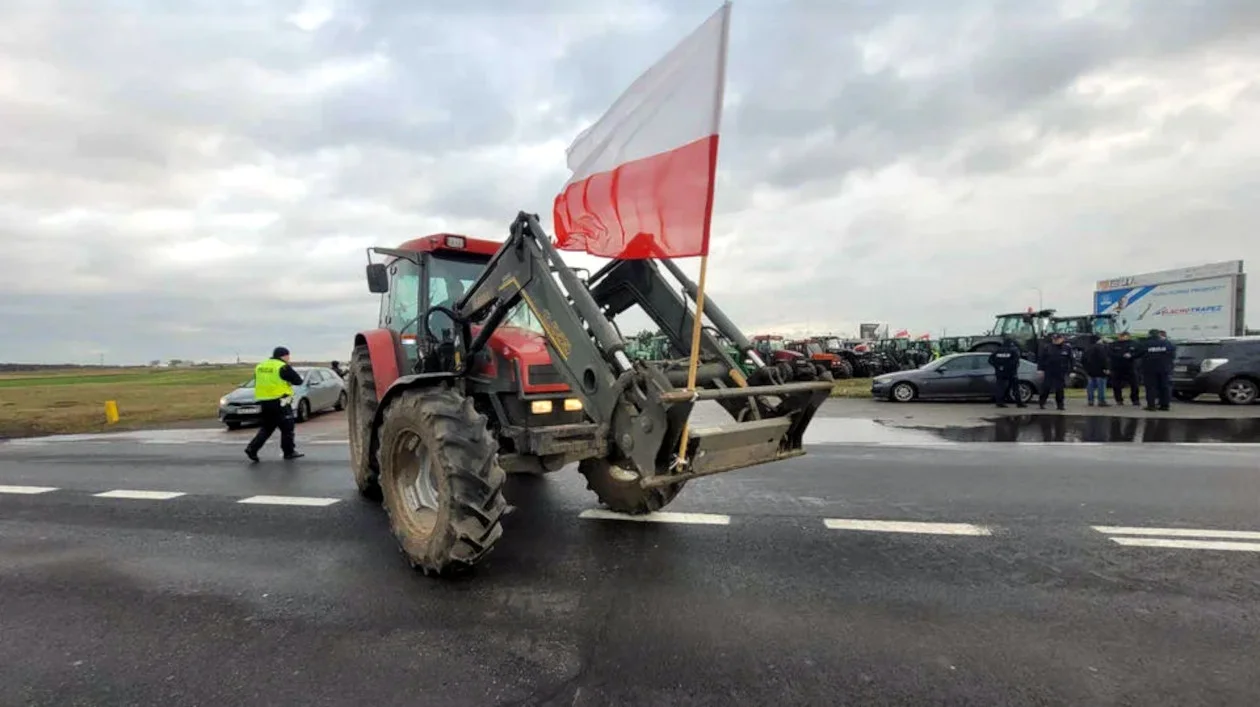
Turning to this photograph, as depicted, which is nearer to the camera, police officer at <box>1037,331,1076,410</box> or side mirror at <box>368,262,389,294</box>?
side mirror at <box>368,262,389,294</box>

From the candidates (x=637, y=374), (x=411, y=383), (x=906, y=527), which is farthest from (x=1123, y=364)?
(x=411, y=383)

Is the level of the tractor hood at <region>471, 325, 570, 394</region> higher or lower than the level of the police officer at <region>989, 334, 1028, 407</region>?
higher

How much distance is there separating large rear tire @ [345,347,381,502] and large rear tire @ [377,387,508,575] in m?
1.41

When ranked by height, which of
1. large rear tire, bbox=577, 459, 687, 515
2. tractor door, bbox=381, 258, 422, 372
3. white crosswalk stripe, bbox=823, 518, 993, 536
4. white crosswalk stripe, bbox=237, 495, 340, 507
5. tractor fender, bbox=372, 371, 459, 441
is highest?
tractor door, bbox=381, 258, 422, 372

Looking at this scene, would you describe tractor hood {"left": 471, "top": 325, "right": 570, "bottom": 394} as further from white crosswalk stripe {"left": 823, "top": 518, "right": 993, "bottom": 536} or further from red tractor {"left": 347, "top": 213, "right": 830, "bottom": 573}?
white crosswalk stripe {"left": 823, "top": 518, "right": 993, "bottom": 536}

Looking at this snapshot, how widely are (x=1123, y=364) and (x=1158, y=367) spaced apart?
3.34 feet

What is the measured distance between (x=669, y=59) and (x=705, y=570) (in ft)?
10.6

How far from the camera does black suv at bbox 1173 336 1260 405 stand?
590 inches

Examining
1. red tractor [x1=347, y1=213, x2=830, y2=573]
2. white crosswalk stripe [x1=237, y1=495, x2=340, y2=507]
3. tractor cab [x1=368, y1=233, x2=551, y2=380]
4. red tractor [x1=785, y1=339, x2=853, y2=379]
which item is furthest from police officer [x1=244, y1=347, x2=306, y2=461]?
red tractor [x1=785, y1=339, x2=853, y2=379]

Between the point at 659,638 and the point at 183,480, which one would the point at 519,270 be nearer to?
the point at 659,638

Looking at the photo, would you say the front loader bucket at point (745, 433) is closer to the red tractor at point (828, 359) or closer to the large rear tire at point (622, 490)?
the large rear tire at point (622, 490)

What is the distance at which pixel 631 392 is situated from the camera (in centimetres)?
373

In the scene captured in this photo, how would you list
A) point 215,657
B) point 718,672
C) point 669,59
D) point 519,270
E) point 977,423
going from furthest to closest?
point 977,423 → point 519,270 → point 669,59 → point 215,657 → point 718,672

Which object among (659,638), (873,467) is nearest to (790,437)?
(659,638)
